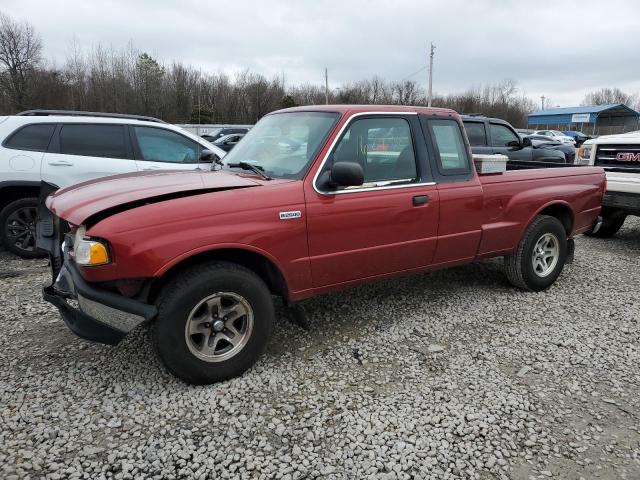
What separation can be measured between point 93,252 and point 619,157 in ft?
23.9

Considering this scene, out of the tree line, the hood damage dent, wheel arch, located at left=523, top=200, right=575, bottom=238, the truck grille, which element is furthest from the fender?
the tree line

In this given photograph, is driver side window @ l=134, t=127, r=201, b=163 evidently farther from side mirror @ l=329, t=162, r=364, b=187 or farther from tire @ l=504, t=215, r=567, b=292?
tire @ l=504, t=215, r=567, b=292

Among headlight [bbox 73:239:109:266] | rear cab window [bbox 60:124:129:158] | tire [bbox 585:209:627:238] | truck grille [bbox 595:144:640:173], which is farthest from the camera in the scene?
tire [bbox 585:209:627:238]

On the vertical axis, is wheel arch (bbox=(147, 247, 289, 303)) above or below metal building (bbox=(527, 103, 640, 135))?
below

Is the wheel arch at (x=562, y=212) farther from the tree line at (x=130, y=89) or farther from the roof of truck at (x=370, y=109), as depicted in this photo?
the tree line at (x=130, y=89)

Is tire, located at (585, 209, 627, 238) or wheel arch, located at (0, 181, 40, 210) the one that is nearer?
wheel arch, located at (0, 181, 40, 210)

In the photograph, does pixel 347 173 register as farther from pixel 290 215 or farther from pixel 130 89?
pixel 130 89

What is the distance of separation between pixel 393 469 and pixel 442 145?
109 inches

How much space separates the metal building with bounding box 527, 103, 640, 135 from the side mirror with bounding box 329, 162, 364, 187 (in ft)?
204

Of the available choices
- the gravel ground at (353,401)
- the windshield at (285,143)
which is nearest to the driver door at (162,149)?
the windshield at (285,143)

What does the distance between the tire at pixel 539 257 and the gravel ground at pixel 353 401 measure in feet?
1.53

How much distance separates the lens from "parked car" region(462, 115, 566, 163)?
9656mm

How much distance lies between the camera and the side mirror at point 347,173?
318 cm

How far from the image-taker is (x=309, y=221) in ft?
10.8
